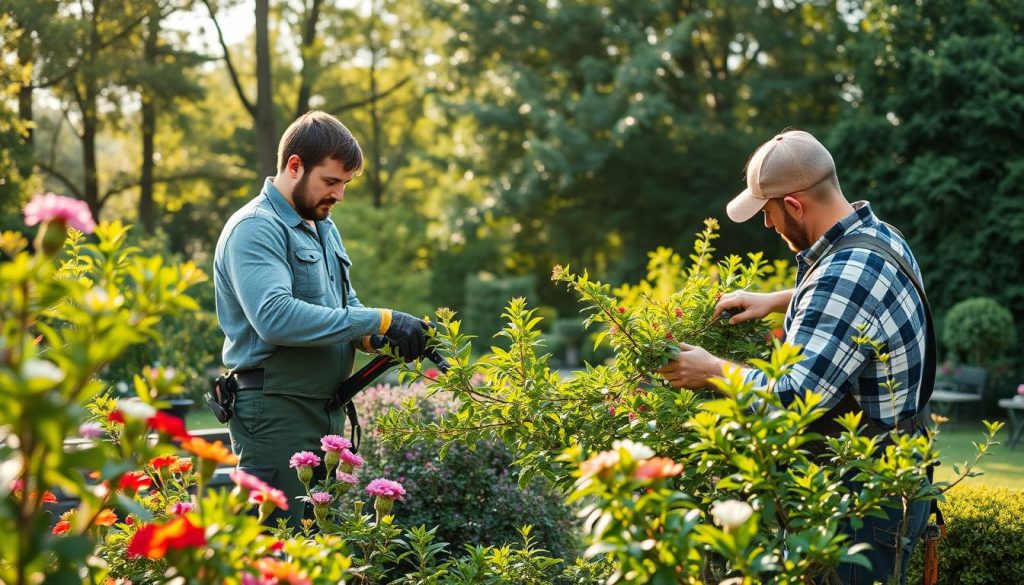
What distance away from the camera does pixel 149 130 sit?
22.9 m

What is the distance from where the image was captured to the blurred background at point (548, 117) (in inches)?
693

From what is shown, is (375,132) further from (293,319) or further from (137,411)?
(137,411)

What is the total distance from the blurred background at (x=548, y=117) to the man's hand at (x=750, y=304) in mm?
12813

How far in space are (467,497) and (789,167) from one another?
9.11 ft

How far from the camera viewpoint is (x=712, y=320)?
302cm

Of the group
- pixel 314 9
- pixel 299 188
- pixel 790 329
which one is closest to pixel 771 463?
pixel 790 329

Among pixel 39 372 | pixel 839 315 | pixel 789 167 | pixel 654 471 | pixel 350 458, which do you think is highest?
pixel 789 167

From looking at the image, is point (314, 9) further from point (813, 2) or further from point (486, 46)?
point (813, 2)

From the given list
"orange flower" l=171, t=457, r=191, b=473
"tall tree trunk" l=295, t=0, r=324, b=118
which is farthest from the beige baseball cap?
"tall tree trunk" l=295, t=0, r=324, b=118

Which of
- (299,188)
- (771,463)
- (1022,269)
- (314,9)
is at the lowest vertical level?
(1022,269)

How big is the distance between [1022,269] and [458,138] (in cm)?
1346

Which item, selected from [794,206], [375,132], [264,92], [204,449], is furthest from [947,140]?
[204,449]

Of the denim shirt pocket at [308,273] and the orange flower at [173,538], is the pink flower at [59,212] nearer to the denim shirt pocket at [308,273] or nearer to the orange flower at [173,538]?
the orange flower at [173,538]

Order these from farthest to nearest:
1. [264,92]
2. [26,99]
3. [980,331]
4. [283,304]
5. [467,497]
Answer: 1. [26,99]
2. [264,92]
3. [980,331]
4. [467,497]
5. [283,304]
